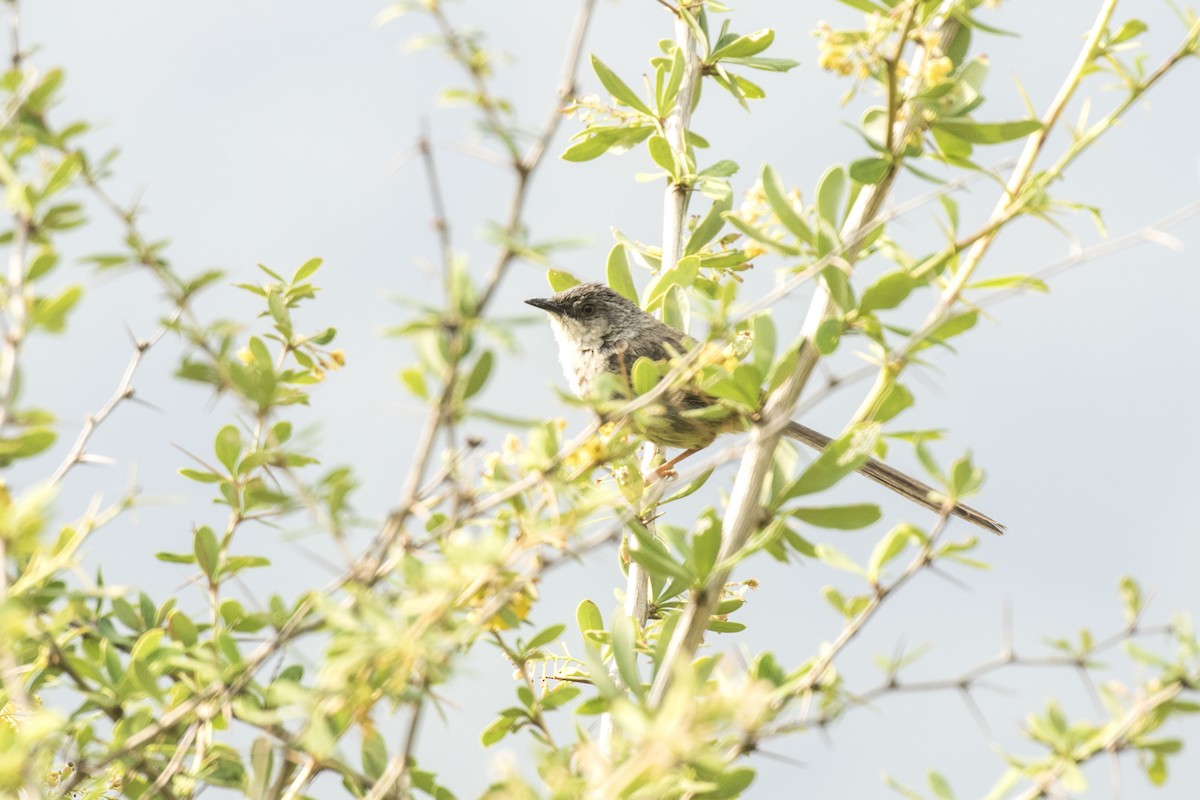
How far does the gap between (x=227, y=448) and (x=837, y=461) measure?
143 centimetres

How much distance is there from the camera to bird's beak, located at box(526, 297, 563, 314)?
5.98 metres

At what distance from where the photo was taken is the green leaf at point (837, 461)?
2.68 m

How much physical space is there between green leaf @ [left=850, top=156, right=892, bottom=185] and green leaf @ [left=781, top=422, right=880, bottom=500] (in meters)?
0.56

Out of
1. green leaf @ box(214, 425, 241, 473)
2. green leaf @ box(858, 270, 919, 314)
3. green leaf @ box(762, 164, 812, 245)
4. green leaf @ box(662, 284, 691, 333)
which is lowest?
green leaf @ box(858, 270, 919, 314)

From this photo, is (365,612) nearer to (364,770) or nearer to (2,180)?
(364,770)

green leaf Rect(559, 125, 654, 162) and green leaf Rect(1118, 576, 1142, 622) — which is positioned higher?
Answer: green leaf Rect(559, 125, 654, 162)

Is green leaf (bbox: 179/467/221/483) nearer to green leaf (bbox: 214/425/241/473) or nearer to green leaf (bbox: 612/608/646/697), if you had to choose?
green leaf (bbox: 214/425/241/473)

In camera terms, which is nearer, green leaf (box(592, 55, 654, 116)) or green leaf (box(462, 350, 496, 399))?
green leaf (box(462, 350, 496, 399))

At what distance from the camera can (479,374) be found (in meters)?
1.97

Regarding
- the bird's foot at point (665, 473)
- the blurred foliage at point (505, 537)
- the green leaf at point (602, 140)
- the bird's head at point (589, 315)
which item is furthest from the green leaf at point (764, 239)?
the bird's head at point (589, 315)

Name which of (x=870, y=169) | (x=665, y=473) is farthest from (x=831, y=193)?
(x=665, y=473)

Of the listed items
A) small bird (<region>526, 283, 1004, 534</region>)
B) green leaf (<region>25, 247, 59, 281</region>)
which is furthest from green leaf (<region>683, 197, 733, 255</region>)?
green leaf (<region>25, 247, 59, 281</region>)

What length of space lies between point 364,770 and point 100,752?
576 millimetres

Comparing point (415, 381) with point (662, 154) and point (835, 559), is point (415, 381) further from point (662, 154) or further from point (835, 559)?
point (662, 154)
